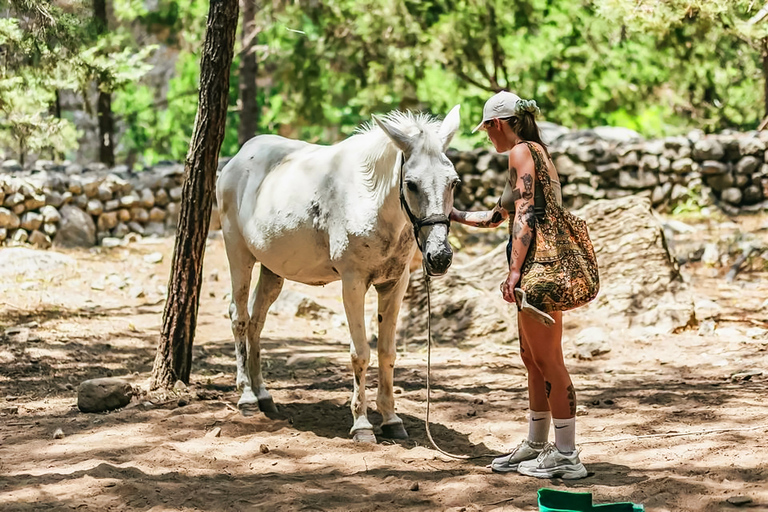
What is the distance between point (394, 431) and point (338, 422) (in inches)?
19.7

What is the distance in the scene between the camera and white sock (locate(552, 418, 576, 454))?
4.14 m

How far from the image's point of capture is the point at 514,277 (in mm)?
3984

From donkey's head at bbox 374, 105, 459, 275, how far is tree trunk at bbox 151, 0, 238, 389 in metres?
2.12

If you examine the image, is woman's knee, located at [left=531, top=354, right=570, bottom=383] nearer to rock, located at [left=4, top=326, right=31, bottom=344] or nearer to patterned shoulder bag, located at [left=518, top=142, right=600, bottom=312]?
patterned shoulder bag, located at [left=518, top=142, right=600, bottom=312]

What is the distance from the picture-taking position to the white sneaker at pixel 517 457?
4.33 meters

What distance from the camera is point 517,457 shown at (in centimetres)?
433

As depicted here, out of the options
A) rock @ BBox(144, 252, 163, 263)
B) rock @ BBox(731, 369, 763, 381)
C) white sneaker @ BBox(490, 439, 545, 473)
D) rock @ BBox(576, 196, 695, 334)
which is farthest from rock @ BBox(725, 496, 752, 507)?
rock @ BBox(144, 252, 163, 263)

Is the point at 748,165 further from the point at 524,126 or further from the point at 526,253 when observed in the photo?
the point at 526,253

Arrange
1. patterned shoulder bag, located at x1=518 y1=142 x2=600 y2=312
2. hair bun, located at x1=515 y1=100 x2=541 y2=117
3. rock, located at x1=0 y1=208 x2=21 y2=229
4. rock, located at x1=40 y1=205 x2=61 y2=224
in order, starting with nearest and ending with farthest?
patterned shoulder bag, located at x1=518 y1=142 x2=600 y2=312 → hair bun, located at x1=515 y1=100 x2=541 y2=117 → rock, located at x1=0 y1=208 x2=21 y2=229 → rock, located at x1=40 y1=205 x2=61 y2=224

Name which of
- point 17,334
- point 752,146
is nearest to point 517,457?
point 17,334

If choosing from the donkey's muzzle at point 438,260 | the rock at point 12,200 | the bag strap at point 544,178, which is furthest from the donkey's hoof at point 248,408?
the rock at point 12,200

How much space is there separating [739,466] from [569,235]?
4.57 feet

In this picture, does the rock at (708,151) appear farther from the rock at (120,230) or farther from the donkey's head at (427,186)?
the donkey's head at (427,186)

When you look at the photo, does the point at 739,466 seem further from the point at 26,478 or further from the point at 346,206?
the point at 26,478
